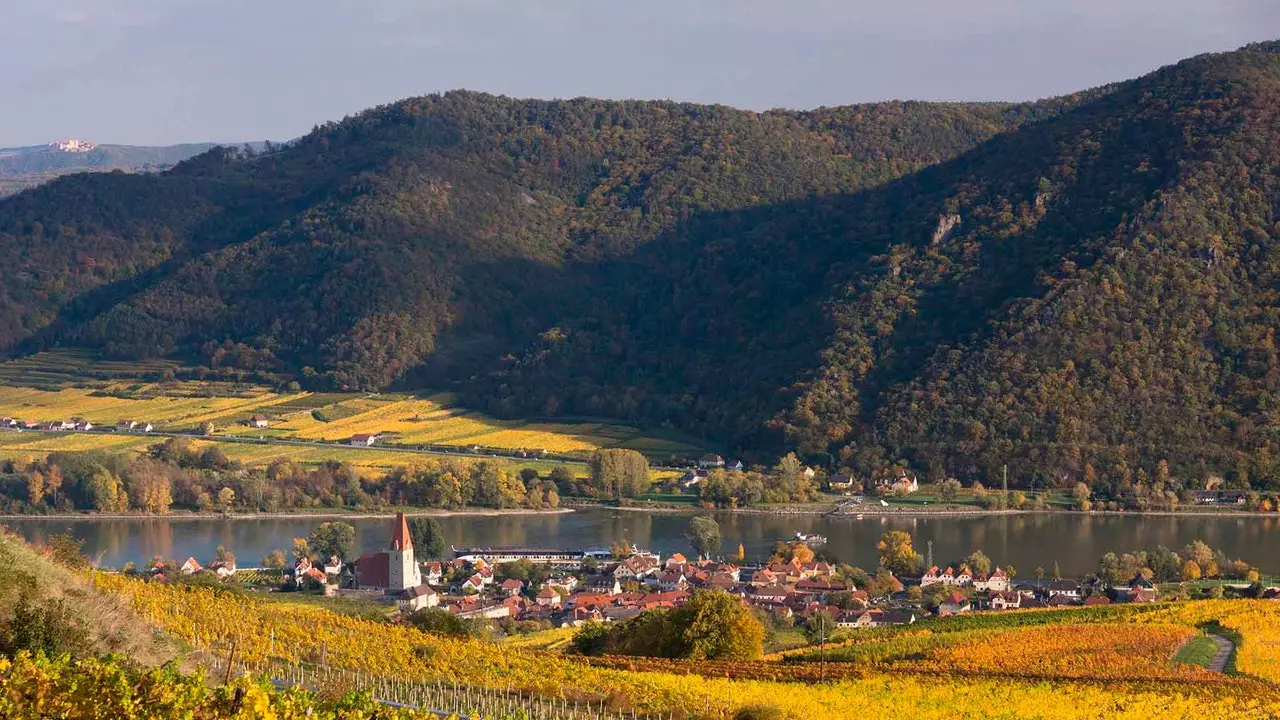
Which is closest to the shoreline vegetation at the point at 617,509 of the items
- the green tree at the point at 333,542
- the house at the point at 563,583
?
the green tree at the point at 333,542

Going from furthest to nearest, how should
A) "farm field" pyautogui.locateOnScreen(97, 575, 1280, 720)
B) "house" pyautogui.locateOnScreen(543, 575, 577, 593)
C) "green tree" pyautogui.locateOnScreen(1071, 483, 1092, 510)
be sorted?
"green tree" pyautogui.locateOnScreen(1071, 483, 1092, 510) < "house" pyautogui.locateOnScreen(543, 575, 577, 593) < "farm field" pyautogui.locateOnScreen(97, 575, 1280, 720)

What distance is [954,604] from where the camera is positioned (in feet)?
141

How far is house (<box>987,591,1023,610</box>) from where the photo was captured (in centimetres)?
4266

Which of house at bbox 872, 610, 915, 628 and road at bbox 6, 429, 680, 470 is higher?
road at bbox 6, 429, 680, 470

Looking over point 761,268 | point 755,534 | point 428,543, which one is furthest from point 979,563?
point 761,268

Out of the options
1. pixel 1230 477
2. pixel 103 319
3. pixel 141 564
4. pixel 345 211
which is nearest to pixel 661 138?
pixel 345 211

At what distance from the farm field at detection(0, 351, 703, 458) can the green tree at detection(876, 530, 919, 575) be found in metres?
27.5

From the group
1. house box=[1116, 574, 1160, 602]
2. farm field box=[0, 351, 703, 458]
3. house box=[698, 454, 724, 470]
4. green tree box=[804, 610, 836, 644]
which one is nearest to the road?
farm field box=[0, 351, 703, 458]

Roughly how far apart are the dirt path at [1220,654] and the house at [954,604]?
13013mm

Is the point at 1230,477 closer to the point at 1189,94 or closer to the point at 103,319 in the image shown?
the point at 1189,94

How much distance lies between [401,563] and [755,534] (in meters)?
18.1

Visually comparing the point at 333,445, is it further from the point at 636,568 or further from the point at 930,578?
the point at 930,578

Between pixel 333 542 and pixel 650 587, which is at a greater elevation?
pixel 333 542

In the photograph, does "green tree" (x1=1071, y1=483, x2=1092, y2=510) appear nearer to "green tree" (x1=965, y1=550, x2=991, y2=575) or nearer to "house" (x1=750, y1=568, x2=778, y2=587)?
"green tree" (x1=965, y1=550, x2=991, y2=575)
